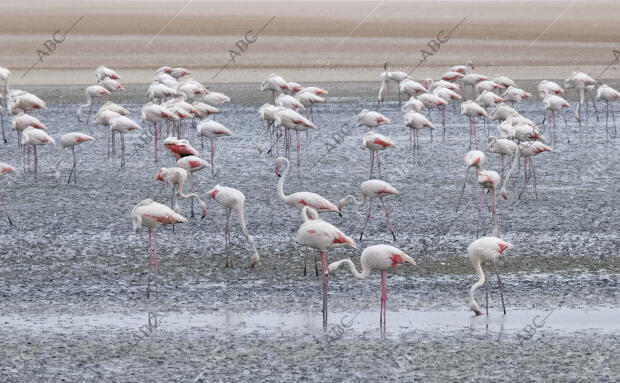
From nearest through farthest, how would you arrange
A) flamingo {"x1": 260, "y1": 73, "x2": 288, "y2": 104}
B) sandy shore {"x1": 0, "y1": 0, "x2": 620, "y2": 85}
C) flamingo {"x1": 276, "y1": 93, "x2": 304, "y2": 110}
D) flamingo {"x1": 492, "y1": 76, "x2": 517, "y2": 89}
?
flamingo {"x1": 276, "y1": 93, "x2": 304, "y2": 110} < flamingo {"x1": 260, "y1": 73, "x2": 288, "y2": 104} < flamingo {"x1": 492, "y1": 76, "x2": 517, "y2": 89} < sandy shore {"x1": 0, "y1": 0, "x2": 620, "y2": 85}

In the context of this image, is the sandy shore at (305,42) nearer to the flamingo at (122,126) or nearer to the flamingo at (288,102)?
the flamingo at (288,102)

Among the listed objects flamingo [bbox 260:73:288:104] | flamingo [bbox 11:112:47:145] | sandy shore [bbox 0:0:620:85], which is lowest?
flamingo [bbox 11:112:47:145]

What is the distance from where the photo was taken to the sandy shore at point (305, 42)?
34406mm

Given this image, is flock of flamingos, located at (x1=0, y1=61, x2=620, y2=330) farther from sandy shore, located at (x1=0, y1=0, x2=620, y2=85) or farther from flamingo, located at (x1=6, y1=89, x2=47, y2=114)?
sandy shore, located at (x1=0, y1=0, x2=620, y2=85)

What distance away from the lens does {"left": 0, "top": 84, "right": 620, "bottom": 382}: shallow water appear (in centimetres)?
775

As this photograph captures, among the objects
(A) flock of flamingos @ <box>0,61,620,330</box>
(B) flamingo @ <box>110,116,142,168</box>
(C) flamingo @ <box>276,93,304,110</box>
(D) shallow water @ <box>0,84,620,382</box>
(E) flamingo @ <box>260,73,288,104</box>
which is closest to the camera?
(D) shallow water @ <box>0,84,620,382</box>

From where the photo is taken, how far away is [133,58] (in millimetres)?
37844

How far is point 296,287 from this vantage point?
9852 mm

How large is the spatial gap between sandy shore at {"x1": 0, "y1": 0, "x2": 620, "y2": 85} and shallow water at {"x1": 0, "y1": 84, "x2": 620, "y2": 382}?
58.7 ft

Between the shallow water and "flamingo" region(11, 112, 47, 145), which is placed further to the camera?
"flamingo" region(11, 112, 47, 145)

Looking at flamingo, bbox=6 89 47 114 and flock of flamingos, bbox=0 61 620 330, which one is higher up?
flamingo, bbox=6 89 47 114

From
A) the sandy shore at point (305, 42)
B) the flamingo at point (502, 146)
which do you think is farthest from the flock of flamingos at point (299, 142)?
the sandy shore at point (305, 42)

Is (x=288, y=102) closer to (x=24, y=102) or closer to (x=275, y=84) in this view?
(x=275, y=84)

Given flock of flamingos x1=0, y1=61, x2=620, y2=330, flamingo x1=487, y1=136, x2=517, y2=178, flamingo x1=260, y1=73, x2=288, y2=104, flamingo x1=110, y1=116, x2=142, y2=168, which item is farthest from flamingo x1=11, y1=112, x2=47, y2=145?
flamingo x1=487, y1=136, x2=517, y2=178
